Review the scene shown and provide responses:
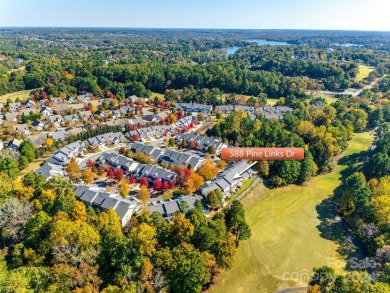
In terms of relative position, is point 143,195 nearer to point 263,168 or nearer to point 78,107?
point 263,168

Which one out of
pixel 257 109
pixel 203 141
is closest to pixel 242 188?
pixel 203 141

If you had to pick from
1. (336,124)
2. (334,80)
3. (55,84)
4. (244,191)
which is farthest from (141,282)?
(334,80)

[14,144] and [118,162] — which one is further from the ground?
[14,144]

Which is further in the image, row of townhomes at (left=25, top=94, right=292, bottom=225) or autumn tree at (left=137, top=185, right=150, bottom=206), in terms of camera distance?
row of townhomes at (left=25, top=94, right=292, bottom=225)

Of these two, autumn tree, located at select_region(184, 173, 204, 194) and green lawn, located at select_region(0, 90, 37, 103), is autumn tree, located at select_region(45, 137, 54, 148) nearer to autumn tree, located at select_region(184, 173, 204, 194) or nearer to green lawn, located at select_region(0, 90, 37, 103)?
autumn tree, located at select_region(184, 173, 204, 194)

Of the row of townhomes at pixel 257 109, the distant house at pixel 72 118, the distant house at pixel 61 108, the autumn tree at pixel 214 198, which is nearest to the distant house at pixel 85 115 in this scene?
the distant house at pixel 72 118

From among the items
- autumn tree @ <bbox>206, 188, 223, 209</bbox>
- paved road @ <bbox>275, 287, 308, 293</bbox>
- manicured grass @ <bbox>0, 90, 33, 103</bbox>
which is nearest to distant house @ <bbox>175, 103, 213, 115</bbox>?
autumn tree @ <bbox>206, 188, 223, 209</bbox>
